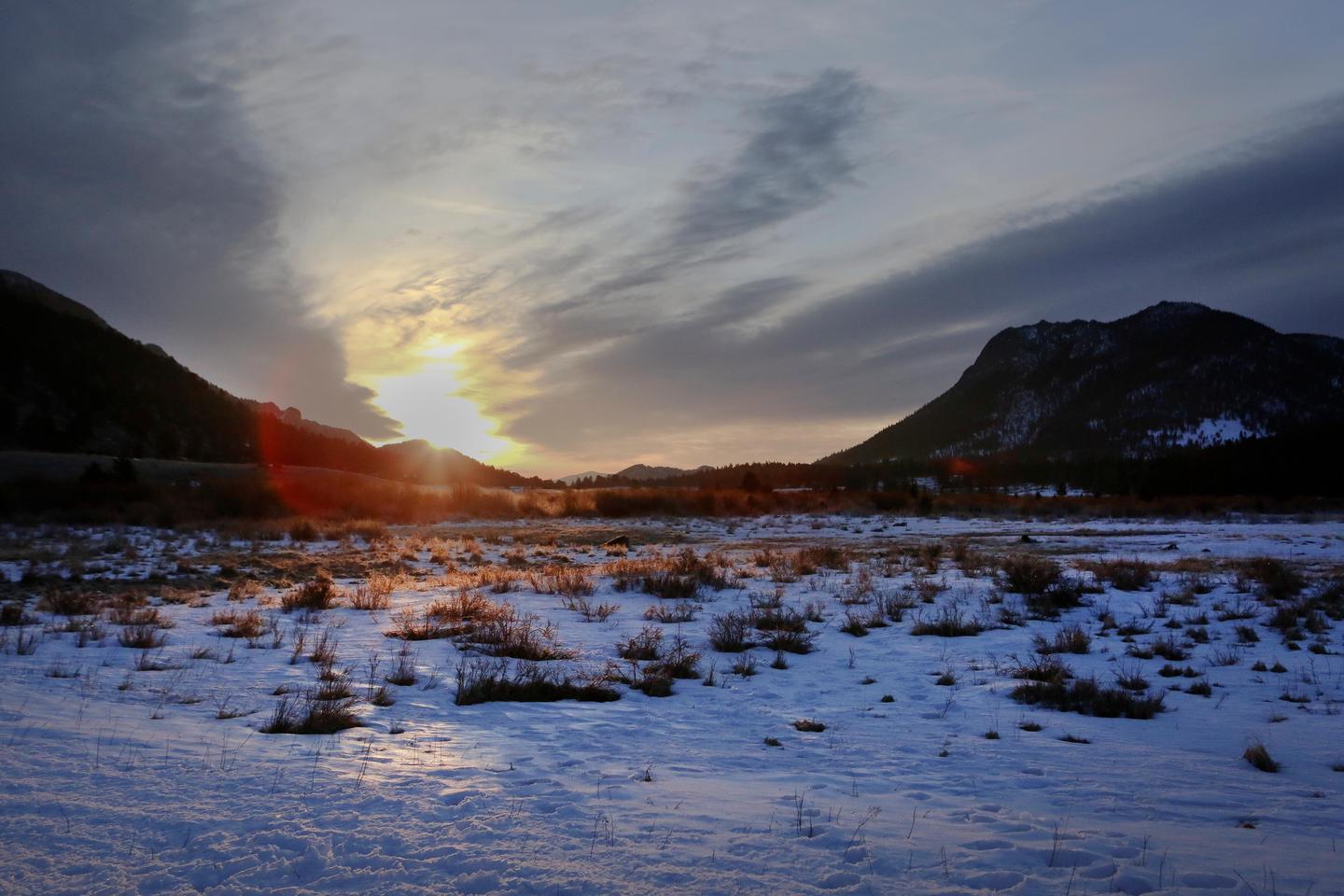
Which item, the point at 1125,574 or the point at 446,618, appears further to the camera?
the point at 1125,574

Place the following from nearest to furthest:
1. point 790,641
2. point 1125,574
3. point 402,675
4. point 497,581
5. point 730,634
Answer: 1. point 402,675
2. point 790,641
3. point 730,634
4. point 1125,574
5. point 497,581

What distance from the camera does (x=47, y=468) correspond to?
43.8m

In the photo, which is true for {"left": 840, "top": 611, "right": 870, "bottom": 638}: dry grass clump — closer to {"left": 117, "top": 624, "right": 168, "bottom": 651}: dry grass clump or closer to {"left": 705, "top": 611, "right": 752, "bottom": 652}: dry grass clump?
{"left": 705, "top": 611, "right": 752, "bottom": 652}: dry grass clump

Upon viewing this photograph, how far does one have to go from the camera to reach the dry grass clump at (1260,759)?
514 cm

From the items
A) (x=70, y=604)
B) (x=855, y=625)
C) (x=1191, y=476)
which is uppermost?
(x=1191, y=476)

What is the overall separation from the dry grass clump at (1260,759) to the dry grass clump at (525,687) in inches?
210

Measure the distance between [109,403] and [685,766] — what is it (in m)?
103

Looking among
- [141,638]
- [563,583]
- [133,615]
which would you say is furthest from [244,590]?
[563,583]

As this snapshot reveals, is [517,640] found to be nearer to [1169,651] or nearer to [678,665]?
[678,665]

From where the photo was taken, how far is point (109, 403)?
83.1 metres

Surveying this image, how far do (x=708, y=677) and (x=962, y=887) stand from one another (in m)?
4.85

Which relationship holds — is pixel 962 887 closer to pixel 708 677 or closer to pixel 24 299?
pixel 708 677

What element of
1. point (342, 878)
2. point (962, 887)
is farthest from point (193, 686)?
point (962, 887)

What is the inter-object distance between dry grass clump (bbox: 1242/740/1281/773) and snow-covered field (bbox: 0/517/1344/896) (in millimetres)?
127
